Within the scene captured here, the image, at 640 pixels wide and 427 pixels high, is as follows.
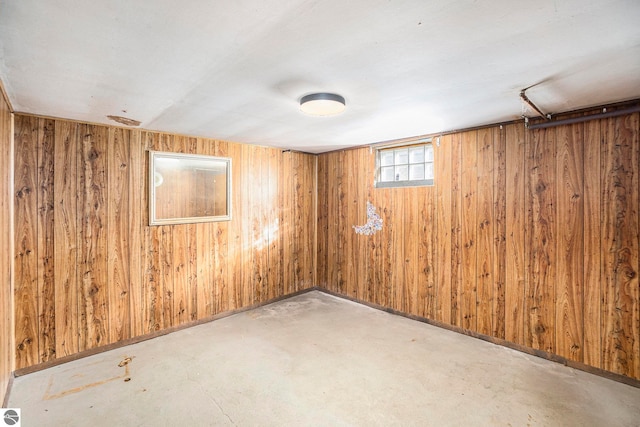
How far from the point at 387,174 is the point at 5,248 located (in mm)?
3743

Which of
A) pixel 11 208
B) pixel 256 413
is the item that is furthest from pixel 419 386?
pixel 11 208

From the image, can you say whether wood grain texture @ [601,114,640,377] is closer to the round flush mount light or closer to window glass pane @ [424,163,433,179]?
window glass pane @ [424,163,433,179]

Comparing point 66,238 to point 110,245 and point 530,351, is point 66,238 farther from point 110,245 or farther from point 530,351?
point 530,351

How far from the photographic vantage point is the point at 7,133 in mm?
2252

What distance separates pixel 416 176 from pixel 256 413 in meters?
2.95

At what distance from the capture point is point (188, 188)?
3504mm

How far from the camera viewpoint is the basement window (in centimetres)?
364

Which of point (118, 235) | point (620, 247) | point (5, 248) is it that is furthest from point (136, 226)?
point (620, 247)

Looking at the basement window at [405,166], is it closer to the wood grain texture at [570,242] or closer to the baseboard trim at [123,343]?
the wood grain texture at [570,242]

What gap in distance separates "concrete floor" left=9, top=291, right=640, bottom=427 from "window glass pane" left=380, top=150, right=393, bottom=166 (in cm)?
213

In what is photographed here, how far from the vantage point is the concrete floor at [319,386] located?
2028mm

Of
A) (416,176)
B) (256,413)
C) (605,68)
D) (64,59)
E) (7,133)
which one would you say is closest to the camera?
(64,59)

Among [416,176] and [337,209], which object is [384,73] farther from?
[337,209]

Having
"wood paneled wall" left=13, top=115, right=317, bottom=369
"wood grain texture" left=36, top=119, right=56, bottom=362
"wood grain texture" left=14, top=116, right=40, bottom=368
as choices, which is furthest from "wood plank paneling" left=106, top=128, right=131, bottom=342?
"wood grain texture" left=14, top=116, right=40, bottom=368
